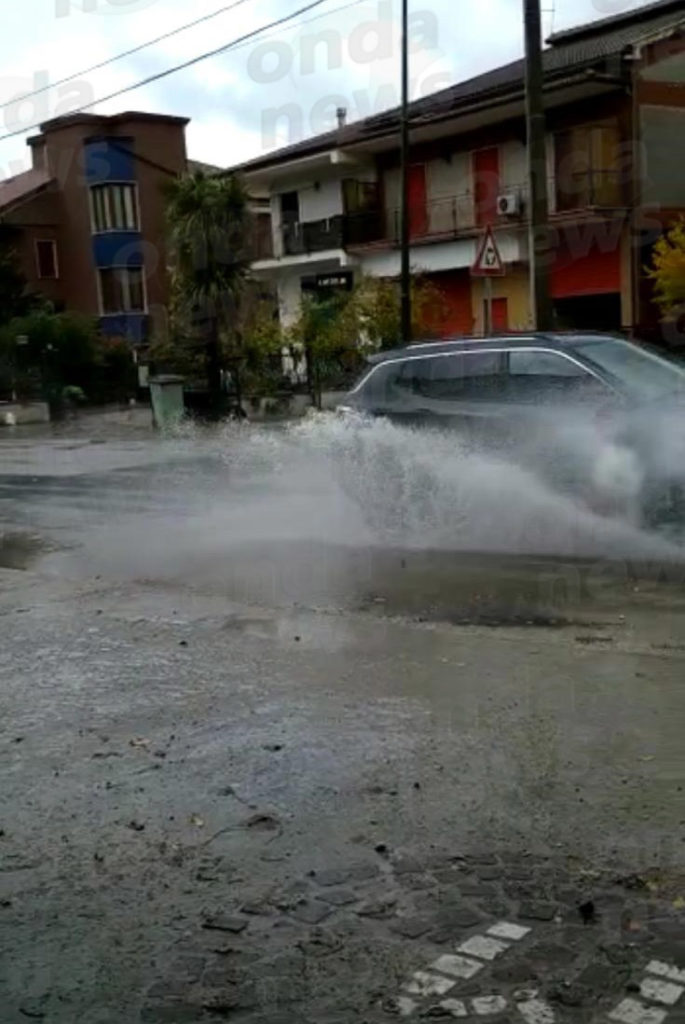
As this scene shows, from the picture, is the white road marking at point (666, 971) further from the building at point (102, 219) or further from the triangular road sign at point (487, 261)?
the building at point (102, 219)

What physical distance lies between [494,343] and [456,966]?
727 cm

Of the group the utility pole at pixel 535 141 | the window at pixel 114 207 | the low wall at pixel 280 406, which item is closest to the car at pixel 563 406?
the utility pole at pixel 535 141

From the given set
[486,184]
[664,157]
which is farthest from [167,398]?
[664,157]

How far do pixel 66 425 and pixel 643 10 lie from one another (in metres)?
18.1

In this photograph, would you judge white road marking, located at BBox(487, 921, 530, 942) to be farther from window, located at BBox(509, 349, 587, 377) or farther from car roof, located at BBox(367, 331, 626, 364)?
car roof, located at BBox(367, 331, 626, 364)

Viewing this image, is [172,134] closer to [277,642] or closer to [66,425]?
[66,425]

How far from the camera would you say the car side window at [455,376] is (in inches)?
394

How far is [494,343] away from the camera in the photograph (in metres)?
10.0

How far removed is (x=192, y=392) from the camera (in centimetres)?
2997

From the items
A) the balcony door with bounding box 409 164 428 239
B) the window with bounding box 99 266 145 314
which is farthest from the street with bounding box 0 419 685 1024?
the window with bounding box 99 266 145 314

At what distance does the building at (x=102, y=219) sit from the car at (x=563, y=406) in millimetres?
39524

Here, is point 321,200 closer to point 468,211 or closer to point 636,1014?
point 468,211

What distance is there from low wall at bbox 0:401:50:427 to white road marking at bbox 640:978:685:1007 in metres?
33.4

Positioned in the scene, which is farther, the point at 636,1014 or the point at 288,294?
the point at 288,294
